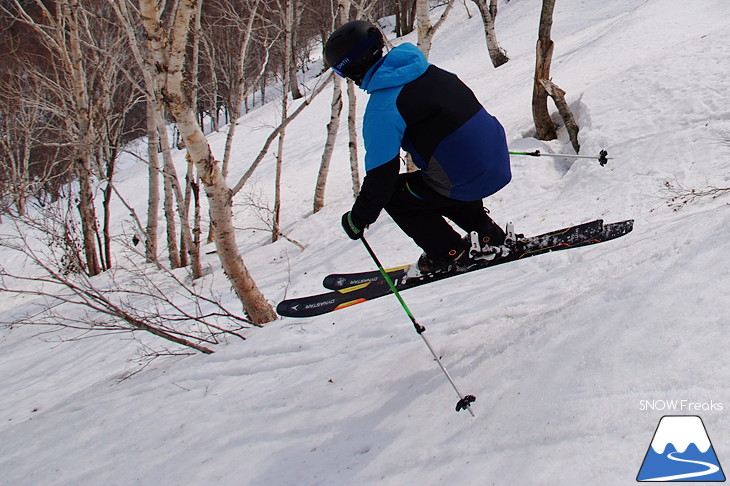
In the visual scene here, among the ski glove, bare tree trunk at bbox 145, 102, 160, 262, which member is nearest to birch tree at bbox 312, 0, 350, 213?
bare tree trunk at bbox 145, 102, 160, 262

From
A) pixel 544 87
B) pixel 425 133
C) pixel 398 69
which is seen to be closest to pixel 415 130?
pixel 425 133

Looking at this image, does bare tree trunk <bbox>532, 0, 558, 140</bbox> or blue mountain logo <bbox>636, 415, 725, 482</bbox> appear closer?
blue mountain logo <bbox>636, 415, 725, 482</bbox>

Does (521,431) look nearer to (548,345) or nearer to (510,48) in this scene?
(548,345)

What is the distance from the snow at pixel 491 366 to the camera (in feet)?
6.64

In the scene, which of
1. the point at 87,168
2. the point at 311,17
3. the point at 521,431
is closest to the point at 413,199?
the point at 521,431

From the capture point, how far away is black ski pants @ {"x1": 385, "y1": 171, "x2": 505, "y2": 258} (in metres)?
3.21

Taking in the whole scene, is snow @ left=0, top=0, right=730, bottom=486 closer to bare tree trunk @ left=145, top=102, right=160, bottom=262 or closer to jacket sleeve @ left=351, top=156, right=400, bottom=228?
jacket sleeve @ left=351, top=156, right=400, bottom=228

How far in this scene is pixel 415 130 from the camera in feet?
9.09

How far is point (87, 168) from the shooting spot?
10.7 m

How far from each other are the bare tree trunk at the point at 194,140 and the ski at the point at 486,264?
1.29 metres

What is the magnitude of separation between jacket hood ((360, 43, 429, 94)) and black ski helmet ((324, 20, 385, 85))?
0.09m

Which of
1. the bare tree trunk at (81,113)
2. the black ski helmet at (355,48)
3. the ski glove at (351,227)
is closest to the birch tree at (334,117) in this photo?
the bare tree trunk at (81,113)

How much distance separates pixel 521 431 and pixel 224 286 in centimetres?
714

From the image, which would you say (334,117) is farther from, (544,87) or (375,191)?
(375,191)
